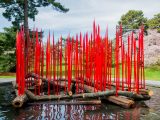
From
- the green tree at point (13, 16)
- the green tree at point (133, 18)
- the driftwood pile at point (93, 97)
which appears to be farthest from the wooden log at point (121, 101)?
the green tree at point (133, 18)

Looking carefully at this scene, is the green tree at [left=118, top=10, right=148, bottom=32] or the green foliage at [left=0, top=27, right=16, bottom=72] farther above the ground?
the green tree at [left=118, top=10, right=148, bottom=32]

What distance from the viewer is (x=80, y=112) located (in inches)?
372

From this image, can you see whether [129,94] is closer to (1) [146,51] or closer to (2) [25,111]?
(2) [25,111]

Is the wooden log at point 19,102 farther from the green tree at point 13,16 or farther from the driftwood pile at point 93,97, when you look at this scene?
the green tree at point 13,16

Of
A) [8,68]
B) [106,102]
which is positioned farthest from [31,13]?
[106,102]

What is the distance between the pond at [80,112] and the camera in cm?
880

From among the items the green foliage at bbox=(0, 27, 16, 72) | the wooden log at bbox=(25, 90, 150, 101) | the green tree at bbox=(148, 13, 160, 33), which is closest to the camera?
the wooden log at bbox=(25, 90, 150, 101)

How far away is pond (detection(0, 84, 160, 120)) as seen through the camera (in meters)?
8.80

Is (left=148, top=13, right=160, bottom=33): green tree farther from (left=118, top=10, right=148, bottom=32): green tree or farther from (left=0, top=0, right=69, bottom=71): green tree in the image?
(left=0, top=0, right=69, bottom=71): green tree

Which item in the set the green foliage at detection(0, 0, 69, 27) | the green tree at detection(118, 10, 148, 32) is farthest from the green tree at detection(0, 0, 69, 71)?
the green tree at detection(118, 10, 148, 32)

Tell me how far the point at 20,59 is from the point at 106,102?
327 centimetres

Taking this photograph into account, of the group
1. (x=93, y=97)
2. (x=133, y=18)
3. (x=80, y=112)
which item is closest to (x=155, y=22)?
(x=133, y=18)

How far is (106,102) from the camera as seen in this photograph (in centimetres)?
1107

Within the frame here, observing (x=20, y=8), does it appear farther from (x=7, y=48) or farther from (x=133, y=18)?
(x=133, y=18)
